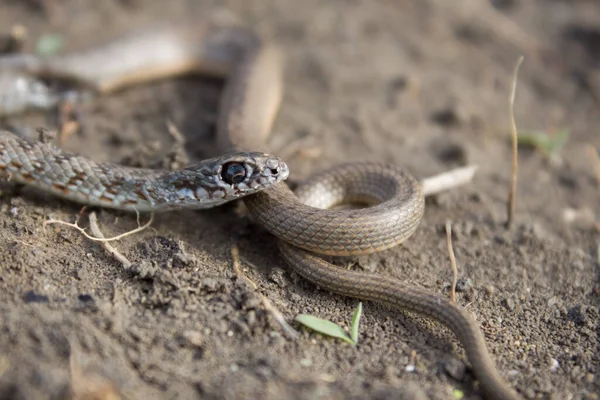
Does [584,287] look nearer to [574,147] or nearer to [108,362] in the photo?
[574,147]

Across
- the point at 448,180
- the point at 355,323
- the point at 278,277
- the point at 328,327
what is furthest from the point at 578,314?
the point at 278,277

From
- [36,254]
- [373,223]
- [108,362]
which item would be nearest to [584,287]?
[373,223]

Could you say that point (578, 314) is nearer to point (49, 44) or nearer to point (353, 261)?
point (353, 261)

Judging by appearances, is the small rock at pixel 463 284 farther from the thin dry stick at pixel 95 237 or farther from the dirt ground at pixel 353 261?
the thin dry stick at pixel 95 237

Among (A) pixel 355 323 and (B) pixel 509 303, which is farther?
(B) pixel 509 303

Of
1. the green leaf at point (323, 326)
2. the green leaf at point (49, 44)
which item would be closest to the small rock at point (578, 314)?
the green leaf at point (323, 326)

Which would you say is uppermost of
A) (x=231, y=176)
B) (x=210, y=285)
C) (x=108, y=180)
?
(x=231, y=176)
